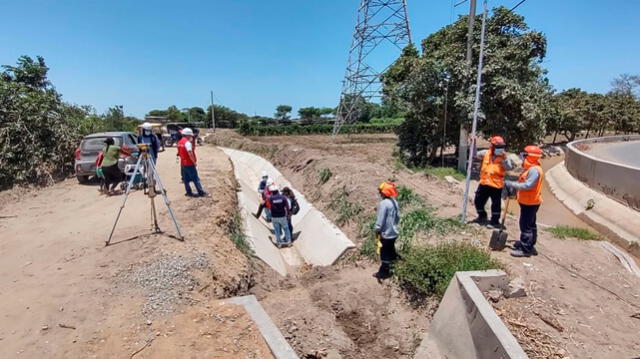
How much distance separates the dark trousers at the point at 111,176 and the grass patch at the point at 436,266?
9.04 m

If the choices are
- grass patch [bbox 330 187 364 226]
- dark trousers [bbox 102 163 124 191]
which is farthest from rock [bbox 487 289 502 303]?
dark trousers [bbox 102 163 124 191]

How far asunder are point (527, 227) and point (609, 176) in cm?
975

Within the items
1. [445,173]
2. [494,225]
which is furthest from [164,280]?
[445,173]

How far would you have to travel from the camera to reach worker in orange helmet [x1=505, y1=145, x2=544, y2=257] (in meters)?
5.98

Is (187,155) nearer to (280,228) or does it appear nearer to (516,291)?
(280,228)

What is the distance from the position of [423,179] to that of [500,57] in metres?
6.56

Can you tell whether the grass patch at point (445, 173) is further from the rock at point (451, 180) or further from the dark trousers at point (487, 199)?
the dark trousers at point (487, 199)

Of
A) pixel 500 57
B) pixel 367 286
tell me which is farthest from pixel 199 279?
pixel 500 57

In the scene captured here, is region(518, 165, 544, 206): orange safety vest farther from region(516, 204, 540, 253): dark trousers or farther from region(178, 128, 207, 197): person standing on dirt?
region(178, 128, 207, 197): person standing on dirt

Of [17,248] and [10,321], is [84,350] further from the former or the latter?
[17,248]

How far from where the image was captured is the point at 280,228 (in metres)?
11.0

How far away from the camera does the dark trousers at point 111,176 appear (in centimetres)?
1071

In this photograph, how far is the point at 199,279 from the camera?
18.8 ft

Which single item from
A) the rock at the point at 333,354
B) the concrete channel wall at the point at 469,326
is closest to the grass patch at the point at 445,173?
the concrete channel wall at the point at 469,326
